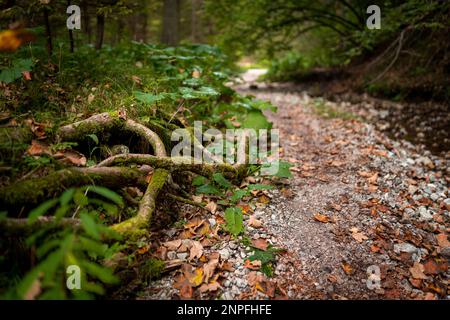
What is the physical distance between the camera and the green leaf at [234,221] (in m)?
2.53

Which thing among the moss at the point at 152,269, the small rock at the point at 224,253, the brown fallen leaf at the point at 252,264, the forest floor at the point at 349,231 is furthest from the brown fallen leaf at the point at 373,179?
the moss at the point at 152,269

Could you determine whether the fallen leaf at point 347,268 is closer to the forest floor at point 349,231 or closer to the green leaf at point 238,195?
the forest floor at point 349,231

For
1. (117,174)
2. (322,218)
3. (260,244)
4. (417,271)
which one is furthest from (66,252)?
(417,271)

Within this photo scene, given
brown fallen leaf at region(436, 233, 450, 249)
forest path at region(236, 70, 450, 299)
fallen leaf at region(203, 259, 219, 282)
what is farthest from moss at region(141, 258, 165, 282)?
brown fallen leaf at region(436, 233, 450, 249)

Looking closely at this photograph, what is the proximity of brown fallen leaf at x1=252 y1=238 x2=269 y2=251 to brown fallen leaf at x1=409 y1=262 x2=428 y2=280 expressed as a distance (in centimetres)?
127

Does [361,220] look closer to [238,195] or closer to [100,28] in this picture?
[238,195]

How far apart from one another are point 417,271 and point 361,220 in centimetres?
69

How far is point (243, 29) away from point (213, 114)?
6.01 metres

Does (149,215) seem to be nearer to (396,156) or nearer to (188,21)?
(396,156)

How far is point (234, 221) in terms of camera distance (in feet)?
8.52

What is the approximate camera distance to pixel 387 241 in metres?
2.70

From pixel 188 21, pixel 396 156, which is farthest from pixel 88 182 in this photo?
pixel 188 21

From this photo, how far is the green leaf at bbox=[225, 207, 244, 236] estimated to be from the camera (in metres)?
2.53

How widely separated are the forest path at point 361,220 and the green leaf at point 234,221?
0.22 meters
